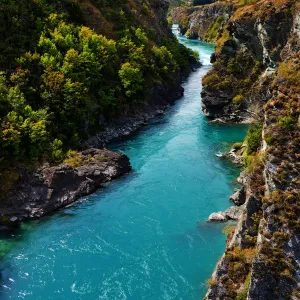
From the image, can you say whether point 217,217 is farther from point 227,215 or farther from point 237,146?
point 237,146

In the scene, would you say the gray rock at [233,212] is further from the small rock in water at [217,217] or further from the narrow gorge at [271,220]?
the narrow gorge at [271,220]

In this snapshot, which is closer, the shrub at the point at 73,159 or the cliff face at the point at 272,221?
the cliff face at the point at 272,221


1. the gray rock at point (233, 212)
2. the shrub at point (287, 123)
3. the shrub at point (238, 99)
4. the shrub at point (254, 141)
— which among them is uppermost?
the shrub at point (287, 123)

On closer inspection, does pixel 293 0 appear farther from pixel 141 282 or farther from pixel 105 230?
pixel 141 282

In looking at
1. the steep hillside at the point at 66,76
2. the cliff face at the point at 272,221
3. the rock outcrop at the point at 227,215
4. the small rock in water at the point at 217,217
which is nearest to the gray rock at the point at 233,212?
the rock outcrop at the point at 227,215

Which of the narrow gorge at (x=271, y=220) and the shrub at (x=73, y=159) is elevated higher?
the narrow gorge at (x=271, y=220)

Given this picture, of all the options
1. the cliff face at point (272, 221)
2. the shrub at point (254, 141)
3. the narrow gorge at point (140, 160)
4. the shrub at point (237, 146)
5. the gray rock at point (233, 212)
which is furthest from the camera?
the shrub at point (237, 146)
